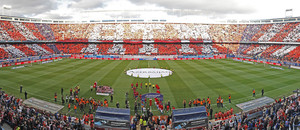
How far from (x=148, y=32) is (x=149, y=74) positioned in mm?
48524

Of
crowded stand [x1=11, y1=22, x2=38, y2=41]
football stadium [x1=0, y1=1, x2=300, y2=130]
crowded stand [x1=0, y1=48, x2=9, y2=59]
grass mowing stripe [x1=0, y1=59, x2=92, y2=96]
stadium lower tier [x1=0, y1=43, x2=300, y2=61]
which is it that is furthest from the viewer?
crowded stand [x1=11, y1=22, x2=38, y2=41]

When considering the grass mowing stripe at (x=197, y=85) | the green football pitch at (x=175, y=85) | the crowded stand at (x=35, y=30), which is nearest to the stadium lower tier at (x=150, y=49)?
the crowded stand at (x=35, y=30)

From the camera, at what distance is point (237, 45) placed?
7769 cm

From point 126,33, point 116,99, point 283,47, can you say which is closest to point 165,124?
point 116,99

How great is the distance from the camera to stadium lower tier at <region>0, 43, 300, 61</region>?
61.3 m

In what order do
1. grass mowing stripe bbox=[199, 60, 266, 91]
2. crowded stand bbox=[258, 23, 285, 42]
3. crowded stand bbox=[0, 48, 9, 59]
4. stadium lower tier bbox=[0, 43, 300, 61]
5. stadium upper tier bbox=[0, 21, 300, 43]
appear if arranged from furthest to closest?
stadium upper tier bbox=[0, 21, 300, 43], crowded stand bbox=[258, 23, 285, 42], stadium lower tier bbox=[0, 43, 300, 61], crowded stand bbox=[0, 48, 9, 59], grass mowing stripe bbox=[199, 60, 266, 91]

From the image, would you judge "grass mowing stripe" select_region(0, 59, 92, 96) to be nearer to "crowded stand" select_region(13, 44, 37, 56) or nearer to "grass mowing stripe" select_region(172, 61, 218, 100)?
"grass mowing stripe" select_region(172, 61, 218, 100)

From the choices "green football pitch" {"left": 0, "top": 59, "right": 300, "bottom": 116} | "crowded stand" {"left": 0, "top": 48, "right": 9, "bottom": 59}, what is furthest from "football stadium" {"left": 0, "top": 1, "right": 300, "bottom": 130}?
"crowded stand" {"left": 0, "top": 48, "right": 9, "bottom": 59}

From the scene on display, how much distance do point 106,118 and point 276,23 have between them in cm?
8184

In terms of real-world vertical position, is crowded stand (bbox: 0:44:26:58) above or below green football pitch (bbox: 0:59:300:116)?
above

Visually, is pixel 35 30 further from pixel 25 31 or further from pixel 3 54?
pixel 3 54

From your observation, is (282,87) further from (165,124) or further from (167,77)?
(165,124)

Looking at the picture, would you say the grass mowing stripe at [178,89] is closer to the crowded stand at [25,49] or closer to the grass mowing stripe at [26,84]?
the grass mowing stripe at [26,84]

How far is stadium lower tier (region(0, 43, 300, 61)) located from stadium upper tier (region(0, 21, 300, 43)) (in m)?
2.77
